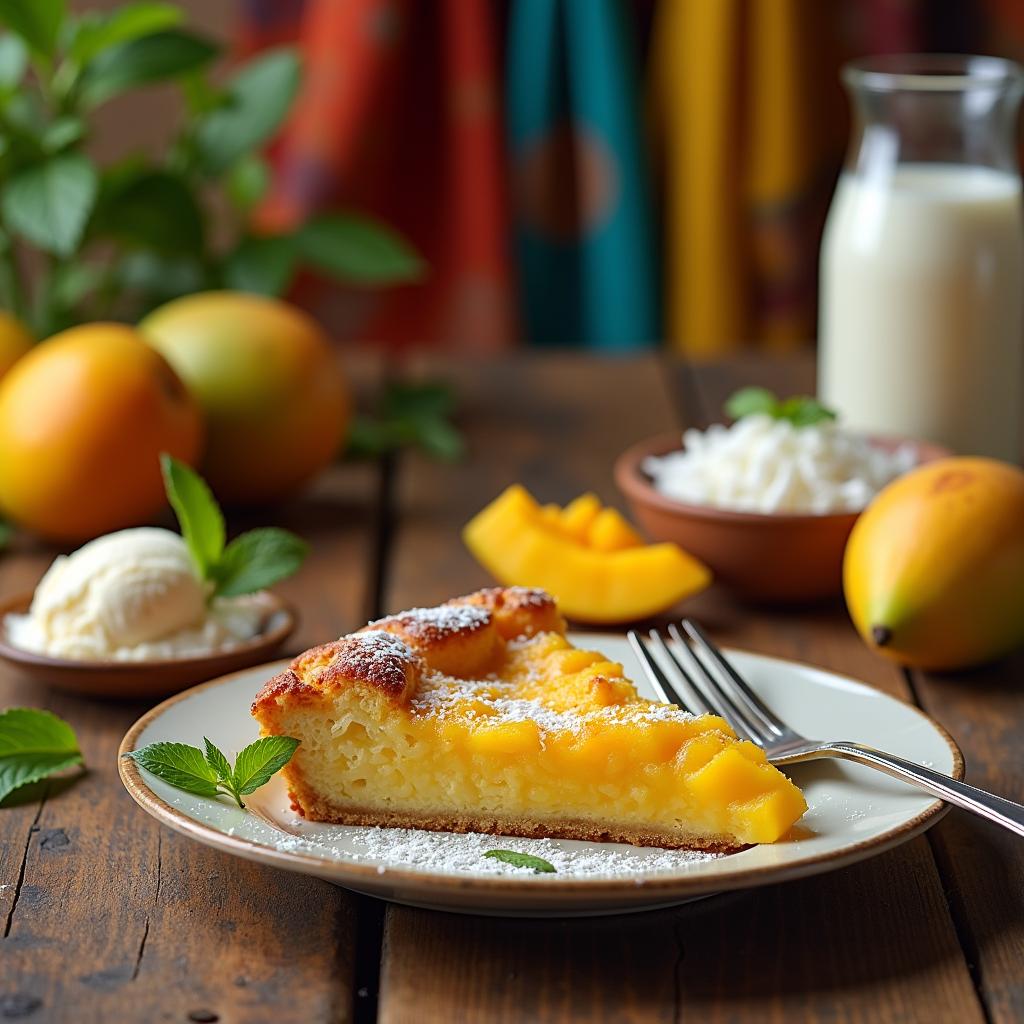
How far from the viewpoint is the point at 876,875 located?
0.96m

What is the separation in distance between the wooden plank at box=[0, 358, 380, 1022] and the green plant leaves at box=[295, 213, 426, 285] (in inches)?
40.1

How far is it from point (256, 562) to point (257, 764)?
39 cm

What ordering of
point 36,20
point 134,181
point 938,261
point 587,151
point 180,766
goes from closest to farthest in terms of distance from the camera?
point 180,766, point 938,261, point 36,20, point 134,181, point 587,151

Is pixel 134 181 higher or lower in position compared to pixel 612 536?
higher

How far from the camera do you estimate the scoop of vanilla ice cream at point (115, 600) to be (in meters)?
1.25

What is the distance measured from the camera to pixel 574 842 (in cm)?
95

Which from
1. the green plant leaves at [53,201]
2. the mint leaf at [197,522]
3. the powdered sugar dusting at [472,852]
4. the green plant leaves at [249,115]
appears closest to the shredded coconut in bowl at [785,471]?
the mint leaf at [197,522]

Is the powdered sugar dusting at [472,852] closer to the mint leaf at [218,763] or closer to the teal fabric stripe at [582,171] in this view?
the mint leaf at [218,763]

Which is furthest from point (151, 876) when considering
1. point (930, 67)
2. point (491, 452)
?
point (930, 67)

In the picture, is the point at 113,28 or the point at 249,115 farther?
the point at 249,115

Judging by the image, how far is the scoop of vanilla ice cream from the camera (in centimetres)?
125

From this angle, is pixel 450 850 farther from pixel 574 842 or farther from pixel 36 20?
pixel 36 20

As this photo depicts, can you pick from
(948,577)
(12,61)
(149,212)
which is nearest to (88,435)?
(149,212)

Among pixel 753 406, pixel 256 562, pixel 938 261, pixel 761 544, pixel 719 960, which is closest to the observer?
pixel 719 960
